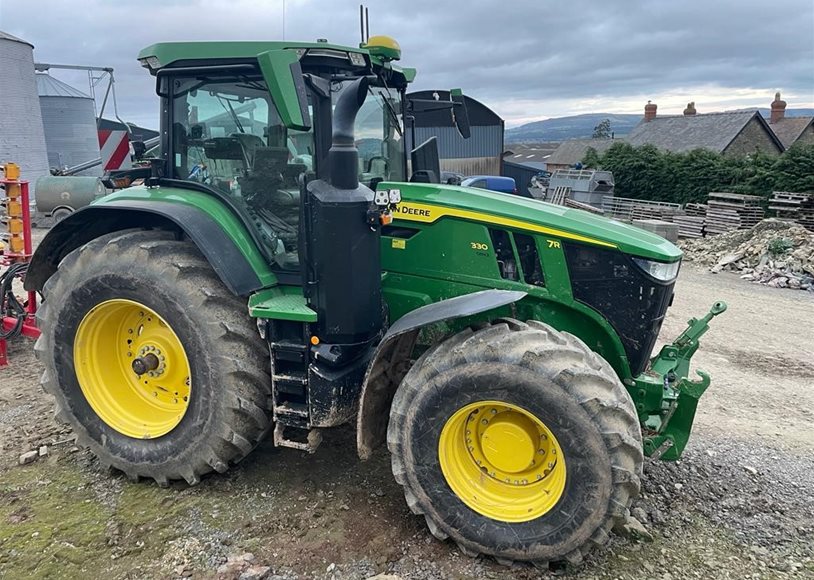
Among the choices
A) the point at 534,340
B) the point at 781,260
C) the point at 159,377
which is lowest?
the point at 781,260

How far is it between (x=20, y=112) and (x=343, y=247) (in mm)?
19460

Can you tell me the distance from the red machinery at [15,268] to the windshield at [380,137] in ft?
11.5

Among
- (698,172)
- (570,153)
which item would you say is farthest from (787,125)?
(698,172)

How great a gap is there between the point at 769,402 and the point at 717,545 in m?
2.70

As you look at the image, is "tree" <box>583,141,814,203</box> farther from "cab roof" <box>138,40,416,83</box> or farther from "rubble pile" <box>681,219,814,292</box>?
"cab roof" <box>138,40,416,83</box>

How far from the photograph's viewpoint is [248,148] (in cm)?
360

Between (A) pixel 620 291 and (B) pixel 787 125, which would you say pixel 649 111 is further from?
(A) pixel 620 291

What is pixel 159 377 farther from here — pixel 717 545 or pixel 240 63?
pixel 717 545

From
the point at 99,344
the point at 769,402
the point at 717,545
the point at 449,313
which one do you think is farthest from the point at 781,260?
the point at 99,344

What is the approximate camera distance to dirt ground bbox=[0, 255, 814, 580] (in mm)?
3074

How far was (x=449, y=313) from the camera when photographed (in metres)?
3.04

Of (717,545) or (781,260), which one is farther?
(781,260)

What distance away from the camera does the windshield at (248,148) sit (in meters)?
3.53

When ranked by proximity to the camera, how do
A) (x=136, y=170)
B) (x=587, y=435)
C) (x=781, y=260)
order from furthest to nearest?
(x=781, y=260), (x=136, y=170), (x=587, y=435)
